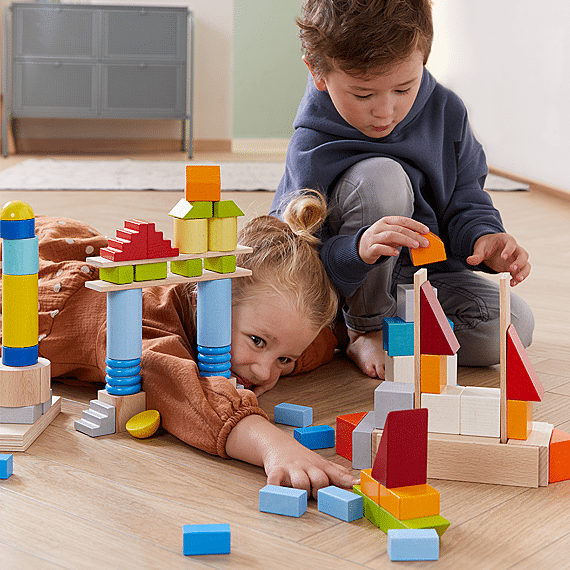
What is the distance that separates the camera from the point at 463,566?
0.62 meters

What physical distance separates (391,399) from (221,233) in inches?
11.5

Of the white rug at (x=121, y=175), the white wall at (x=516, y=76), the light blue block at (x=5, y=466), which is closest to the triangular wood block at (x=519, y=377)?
the light blue block at (x=5, y=466)

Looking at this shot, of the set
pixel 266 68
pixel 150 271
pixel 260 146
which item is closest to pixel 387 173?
pixel 150 271

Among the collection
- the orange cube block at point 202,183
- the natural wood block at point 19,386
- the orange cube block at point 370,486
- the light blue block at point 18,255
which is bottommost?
the orange cube block at point 370,486

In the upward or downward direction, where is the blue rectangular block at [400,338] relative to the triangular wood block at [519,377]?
downward

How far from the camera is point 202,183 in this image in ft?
3.01

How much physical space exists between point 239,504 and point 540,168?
113 inches

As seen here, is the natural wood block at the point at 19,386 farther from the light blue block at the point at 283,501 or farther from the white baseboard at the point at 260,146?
the white baseboard at the point at 260,146

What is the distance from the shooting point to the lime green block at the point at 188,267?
0.93 m

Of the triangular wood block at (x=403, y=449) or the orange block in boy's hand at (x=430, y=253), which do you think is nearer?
the triangular wood block at (x=403, y=449)

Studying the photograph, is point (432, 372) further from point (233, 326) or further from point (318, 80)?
point (318, 80)

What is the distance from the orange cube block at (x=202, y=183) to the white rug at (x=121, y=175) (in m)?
2.09

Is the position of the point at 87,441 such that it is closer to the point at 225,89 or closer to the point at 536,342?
the point at 536,342

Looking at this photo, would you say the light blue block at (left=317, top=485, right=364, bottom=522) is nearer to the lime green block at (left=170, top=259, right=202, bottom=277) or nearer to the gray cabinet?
the lime green block at (left=170, top=259, right=202, bottom=277)
